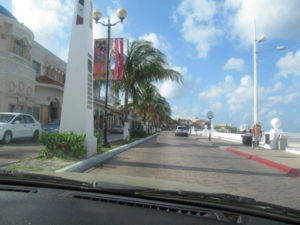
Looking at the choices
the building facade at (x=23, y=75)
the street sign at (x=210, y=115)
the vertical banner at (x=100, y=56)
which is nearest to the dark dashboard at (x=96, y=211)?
the vertical banner at (x=100, y=56)

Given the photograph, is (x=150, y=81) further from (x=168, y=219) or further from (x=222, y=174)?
(x=168, y=219)

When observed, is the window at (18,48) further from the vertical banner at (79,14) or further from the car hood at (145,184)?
the car hood at (145,184)

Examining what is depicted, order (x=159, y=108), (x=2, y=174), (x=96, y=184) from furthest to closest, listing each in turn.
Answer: (x=159, y=108) → (x=2, y=174) → (x=96, y=184)

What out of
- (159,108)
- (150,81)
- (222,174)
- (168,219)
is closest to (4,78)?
(150,81)

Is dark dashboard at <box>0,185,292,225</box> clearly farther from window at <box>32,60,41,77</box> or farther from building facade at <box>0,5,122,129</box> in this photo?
window at <box>32,60,41,77</box>

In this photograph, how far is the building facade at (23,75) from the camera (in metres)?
18.9

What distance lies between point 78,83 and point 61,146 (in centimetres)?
240

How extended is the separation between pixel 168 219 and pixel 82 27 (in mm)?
9189

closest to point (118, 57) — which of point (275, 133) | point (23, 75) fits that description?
point (23, 75)

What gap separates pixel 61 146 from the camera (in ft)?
28.0

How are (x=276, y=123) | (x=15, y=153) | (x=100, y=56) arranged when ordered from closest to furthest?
(x=15, y=153) < (x=100, y=56) < (x=276, y=123)

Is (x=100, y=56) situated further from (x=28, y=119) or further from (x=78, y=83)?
(x=28, y=119)

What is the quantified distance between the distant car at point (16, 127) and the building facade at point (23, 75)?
5390 millimetres

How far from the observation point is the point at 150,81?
21156 millimetres
